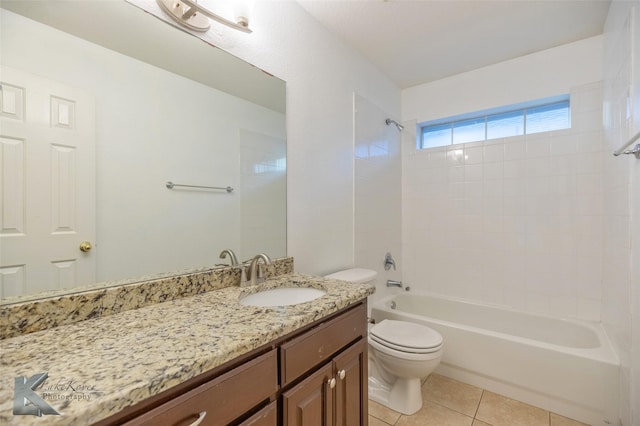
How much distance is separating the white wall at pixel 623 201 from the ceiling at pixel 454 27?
8.5 inches

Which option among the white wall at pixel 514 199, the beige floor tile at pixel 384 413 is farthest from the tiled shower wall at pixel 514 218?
the beige floor tile at pixel 384 413

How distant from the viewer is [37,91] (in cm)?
79

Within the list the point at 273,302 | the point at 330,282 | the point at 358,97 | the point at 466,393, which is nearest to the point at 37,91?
the point at 273,302

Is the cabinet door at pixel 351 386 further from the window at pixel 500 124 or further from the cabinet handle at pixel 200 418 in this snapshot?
the window at pixel 500 124

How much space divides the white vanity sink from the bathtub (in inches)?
44.5

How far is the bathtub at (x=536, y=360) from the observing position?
154 cm

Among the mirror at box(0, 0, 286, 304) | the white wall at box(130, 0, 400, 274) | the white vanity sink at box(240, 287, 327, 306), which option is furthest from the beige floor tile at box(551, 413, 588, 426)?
the mirror at box(0, 0, 286, 304)

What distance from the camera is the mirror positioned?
77 cm

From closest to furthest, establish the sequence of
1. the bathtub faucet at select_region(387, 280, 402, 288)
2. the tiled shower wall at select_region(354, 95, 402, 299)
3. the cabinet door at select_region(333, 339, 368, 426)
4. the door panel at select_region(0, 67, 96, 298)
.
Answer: the door panel at select_region(0, 67, 96, 298) → the cabinet door at select_region(333, 339, 368, 426) → the tiled shower wall at select_region(354, 95, 402, 299) → the bathtub faucet at select_region(387, 280, 402, 288)

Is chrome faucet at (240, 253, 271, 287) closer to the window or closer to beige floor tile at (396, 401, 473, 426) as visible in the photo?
beige floor tile at (396, 401, 473, 426)

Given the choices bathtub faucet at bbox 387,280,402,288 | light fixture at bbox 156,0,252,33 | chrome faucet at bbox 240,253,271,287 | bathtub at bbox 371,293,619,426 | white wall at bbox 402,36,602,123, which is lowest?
bathtub at bbox 371,293,619,426

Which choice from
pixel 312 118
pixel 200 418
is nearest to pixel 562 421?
pixel 200 418

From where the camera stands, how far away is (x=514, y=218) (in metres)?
2.34

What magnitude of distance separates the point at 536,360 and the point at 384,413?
3.19 feet
